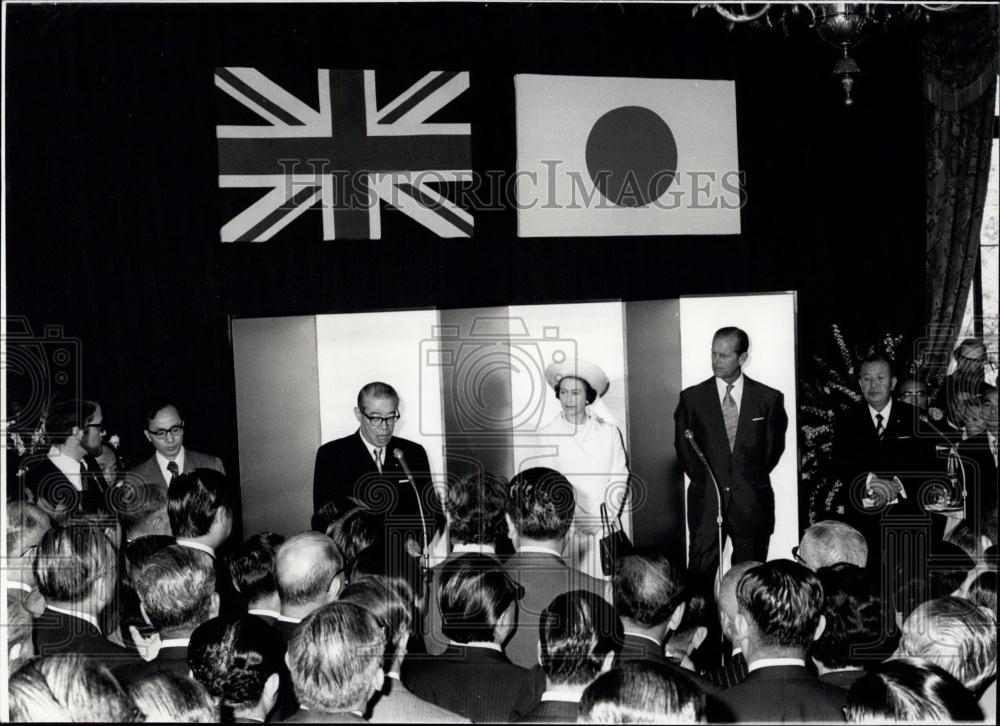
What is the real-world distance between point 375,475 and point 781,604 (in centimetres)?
222

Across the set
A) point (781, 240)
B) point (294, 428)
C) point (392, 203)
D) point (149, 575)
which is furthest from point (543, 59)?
point (149, 575)

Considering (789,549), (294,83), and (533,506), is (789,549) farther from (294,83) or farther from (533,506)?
(294,83)

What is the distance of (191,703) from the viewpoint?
2.49m

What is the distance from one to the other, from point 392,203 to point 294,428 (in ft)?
3.60

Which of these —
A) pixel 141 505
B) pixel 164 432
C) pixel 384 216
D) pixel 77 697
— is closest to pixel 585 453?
pixel 384 216

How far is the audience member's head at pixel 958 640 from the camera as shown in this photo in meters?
2.59

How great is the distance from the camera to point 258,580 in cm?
Result: 315

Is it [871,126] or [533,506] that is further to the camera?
[871,126]

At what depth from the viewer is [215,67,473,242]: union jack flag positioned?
4551 mm

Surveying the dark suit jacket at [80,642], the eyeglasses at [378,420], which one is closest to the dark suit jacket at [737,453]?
the eyeglasses at [378,420]

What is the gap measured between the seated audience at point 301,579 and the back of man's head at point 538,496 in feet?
4.37

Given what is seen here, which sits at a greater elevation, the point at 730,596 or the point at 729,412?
the point at 729,412

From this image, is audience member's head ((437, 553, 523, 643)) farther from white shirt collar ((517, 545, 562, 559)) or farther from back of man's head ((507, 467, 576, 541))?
back of man's head ((507, 467, 576, 541))

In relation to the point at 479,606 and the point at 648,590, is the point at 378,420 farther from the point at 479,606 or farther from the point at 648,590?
the point at 648,590
